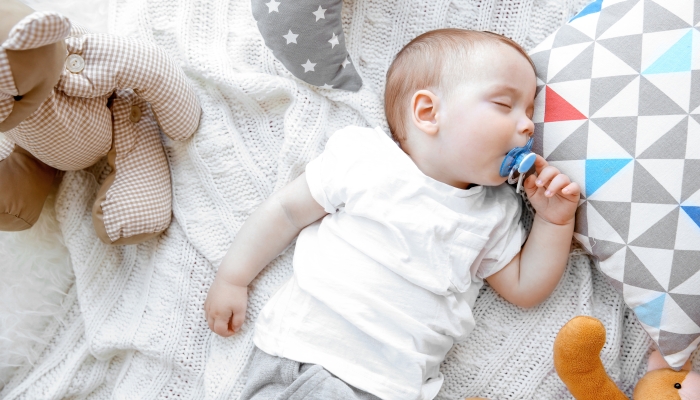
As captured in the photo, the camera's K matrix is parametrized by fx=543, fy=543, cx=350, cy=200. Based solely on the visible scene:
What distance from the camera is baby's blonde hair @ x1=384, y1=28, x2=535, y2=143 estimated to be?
1.01 metres

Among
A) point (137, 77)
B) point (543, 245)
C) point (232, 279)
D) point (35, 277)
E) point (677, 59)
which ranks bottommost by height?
point (35, 277)

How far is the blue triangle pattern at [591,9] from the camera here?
1.04 meters

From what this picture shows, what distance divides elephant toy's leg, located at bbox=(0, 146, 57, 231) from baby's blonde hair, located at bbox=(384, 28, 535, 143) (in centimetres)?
73

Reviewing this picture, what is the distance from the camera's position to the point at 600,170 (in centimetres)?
99

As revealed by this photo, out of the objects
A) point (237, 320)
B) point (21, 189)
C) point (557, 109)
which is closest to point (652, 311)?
point (557, 109)

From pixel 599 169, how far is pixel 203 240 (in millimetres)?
797

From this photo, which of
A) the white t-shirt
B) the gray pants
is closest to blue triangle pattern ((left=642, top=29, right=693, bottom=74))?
the white t-shirt

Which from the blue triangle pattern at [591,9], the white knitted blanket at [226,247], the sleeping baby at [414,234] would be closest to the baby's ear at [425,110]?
the sleeping baby at [414,234]

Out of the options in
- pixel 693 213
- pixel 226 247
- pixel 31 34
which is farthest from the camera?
pixel 226 247

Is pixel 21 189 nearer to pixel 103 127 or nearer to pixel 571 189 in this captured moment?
pixel 103 127

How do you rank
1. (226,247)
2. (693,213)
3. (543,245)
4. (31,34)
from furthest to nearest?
Result: (226,247) → (543,245) → (693,213) → (31,34)

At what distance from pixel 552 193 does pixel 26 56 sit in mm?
865

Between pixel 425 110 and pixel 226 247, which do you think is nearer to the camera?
pixel 425 110

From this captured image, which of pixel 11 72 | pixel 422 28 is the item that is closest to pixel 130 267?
pixel 11 72
